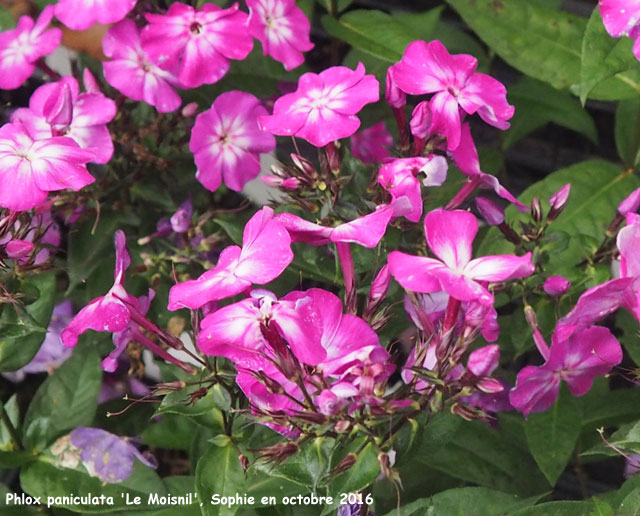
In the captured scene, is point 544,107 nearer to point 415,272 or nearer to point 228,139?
point 228,139

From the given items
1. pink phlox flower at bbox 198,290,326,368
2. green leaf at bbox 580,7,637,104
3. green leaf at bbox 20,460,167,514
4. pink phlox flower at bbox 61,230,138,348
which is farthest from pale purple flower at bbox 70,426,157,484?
green leaf at bbox 580,7,637,104

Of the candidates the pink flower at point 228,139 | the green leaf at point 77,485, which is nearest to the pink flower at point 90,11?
the pink flower at point 228,139

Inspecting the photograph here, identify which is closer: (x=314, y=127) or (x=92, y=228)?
(x=314, y=127)

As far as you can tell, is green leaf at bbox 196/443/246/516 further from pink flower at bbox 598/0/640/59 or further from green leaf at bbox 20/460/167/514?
pink flower at bbox 598/0/640/59

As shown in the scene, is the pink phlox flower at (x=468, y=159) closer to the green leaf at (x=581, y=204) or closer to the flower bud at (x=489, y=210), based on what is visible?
the flower bud at (x=489, y=210)

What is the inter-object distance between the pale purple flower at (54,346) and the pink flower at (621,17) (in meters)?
0.75

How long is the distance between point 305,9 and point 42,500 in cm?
67

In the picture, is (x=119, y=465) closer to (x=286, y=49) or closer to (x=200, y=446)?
(x=200, y=446)

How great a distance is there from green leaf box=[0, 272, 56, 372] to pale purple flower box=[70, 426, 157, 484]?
113mm

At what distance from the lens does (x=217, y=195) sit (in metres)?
1.23

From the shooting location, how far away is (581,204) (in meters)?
0.97

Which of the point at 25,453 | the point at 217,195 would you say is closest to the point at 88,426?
the point at 25,453

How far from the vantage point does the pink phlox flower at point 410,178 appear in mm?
693

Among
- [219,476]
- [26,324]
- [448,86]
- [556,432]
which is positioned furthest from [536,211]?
[26,324]
